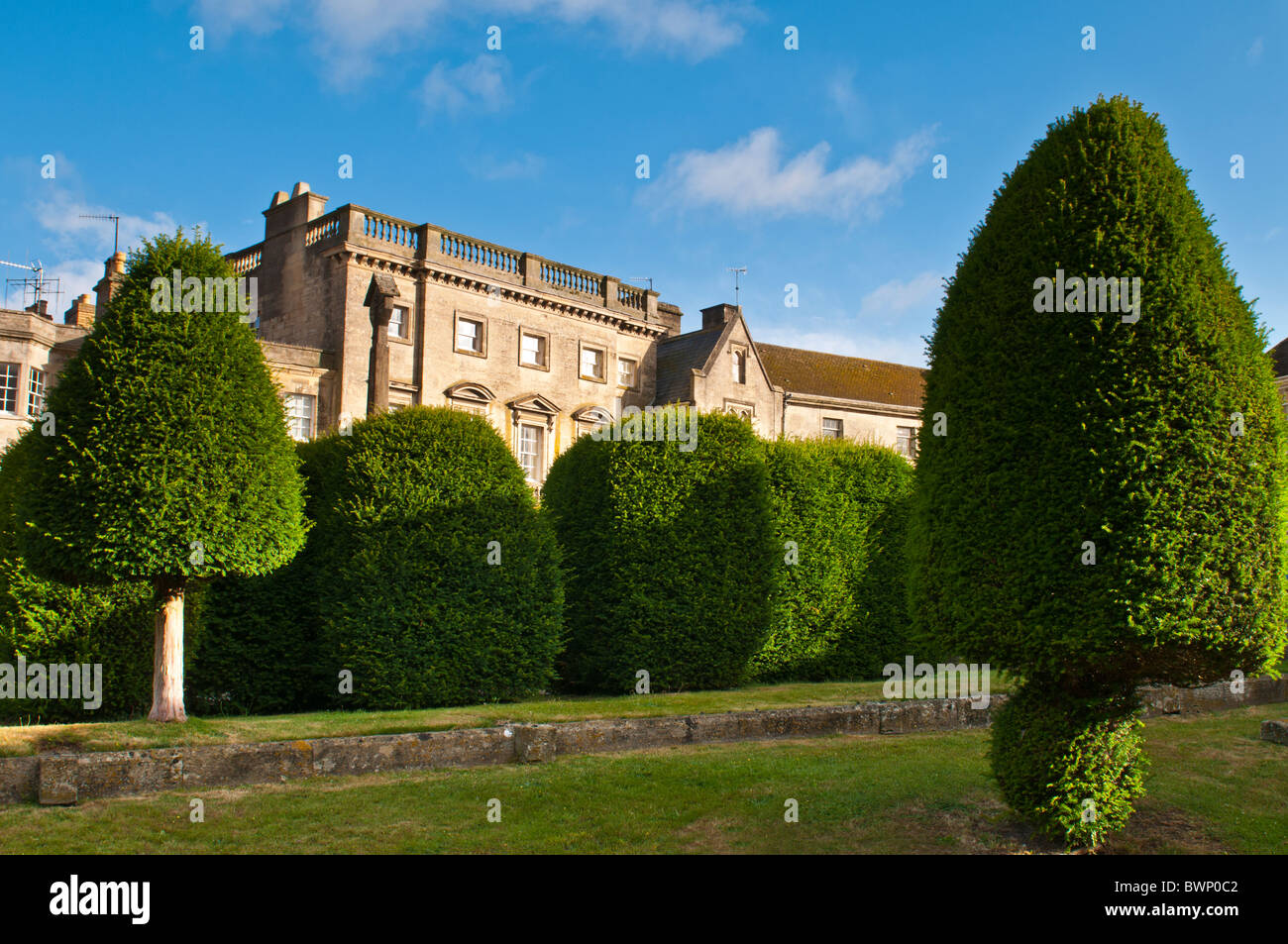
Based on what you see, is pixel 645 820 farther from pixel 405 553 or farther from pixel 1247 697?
pixel 1247 697

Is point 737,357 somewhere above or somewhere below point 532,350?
above

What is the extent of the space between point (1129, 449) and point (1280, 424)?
1299 millimetres

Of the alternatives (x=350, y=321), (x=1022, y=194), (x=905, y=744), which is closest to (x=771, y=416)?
(x=350, y=321)

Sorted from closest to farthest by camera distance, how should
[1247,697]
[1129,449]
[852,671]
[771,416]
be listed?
[1129,449]
[1247,697]
[852,671]
[771,416]

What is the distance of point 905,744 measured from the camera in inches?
437

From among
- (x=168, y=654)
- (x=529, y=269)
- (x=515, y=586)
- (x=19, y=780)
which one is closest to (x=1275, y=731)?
(x=515, y=586)

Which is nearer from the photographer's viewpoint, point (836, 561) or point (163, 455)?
point (163, 455)

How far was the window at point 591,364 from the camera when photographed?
3916 centimetres

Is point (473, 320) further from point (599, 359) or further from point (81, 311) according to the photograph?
point (81, 311)

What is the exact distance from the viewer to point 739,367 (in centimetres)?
4022

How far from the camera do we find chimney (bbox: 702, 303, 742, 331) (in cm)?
4241

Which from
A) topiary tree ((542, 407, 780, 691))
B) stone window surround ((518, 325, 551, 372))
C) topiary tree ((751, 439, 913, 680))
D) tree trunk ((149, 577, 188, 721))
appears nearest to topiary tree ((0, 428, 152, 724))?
tree trunk ((149, 577, 188, 721))

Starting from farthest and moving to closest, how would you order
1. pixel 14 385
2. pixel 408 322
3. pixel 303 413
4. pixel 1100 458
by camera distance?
1. pixel 408 322
2. pixel 14 385
3. pixel 303 413
4. pixel 1100 458

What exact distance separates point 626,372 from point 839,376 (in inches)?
467
